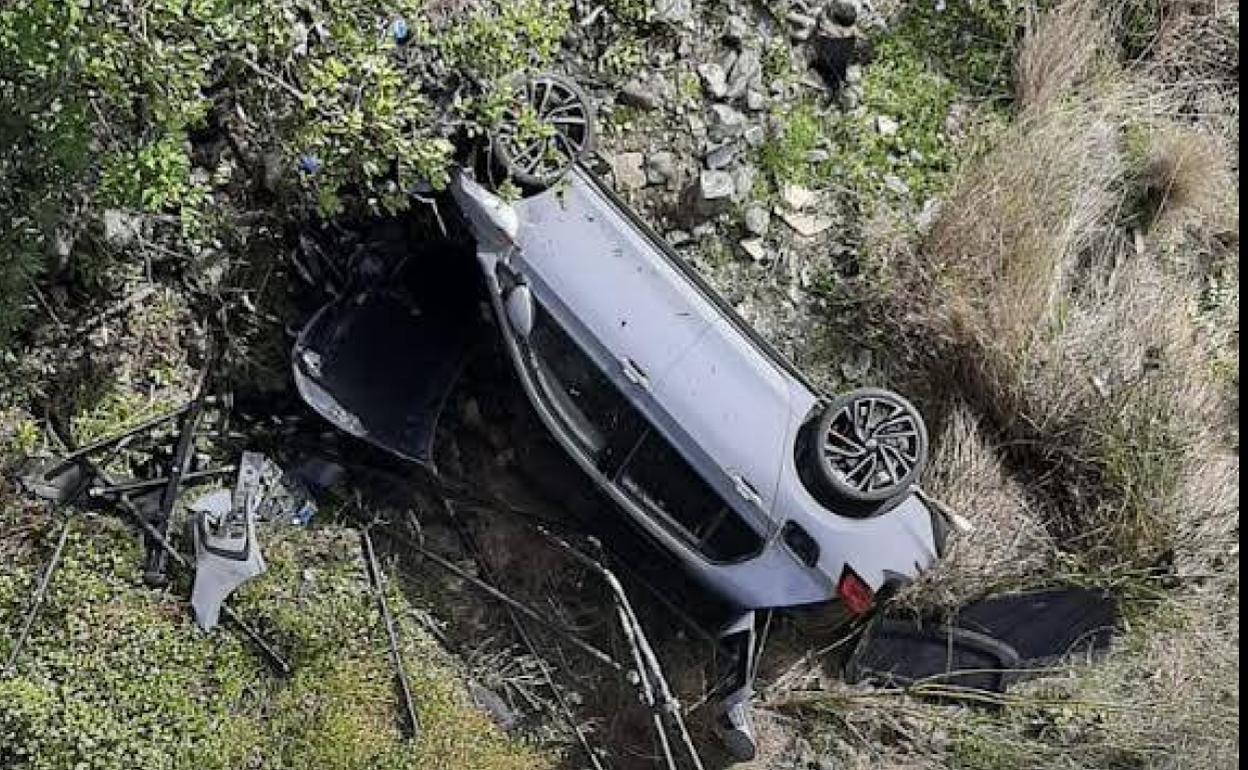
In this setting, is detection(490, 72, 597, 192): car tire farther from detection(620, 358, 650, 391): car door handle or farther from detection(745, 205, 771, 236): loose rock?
detection(745, 205, 771, 236): loose rock

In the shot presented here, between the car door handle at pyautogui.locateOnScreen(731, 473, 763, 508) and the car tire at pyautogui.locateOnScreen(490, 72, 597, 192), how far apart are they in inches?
43.0

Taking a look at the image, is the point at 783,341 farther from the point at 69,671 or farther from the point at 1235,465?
the point at 69,671

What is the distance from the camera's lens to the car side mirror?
495 cm

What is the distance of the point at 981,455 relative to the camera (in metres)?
5.42

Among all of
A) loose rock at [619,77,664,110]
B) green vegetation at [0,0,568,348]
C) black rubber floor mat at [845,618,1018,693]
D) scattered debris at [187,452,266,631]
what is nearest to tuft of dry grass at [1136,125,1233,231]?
black rubber floor mat at [845,618,1018,693]

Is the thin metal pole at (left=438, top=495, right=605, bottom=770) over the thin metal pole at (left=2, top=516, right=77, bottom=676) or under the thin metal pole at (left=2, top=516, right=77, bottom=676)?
under

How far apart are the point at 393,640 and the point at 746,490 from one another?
50.9 inches

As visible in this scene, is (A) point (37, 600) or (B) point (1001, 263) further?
(B) point (1001, 263)

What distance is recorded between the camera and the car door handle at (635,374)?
4.92 m

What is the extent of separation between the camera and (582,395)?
5.06m

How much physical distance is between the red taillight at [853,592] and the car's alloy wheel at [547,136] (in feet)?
5.09

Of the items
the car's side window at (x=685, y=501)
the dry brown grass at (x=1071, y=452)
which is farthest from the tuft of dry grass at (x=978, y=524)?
the car's side window at (x=685, y=501)

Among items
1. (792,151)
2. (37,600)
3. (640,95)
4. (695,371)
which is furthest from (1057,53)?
(37,600)

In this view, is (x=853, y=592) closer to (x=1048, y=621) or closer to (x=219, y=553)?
(x=1048, y=621)
